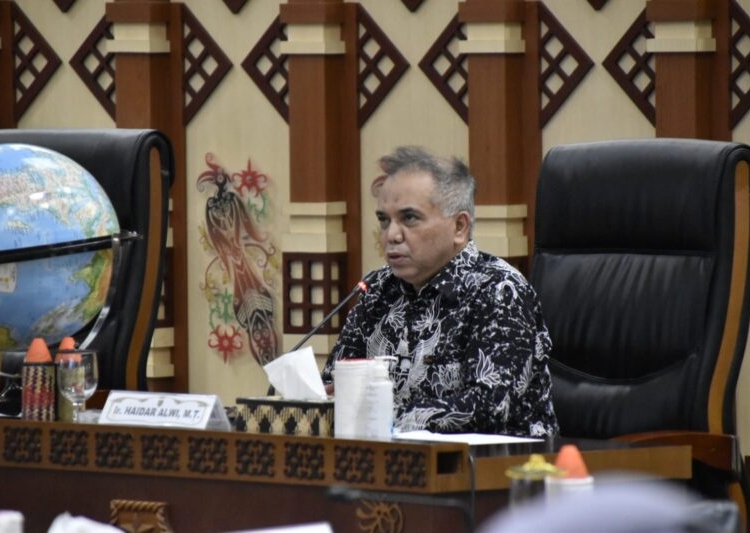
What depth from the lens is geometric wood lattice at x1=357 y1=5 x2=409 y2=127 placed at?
19.3ft

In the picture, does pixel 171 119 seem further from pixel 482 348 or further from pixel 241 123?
pixel 482 348

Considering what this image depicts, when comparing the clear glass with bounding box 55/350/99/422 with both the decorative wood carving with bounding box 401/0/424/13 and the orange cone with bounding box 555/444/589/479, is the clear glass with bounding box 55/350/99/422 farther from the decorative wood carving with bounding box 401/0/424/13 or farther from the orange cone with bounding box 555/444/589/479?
the decorative wood carving with bounding box 401/0/424/13

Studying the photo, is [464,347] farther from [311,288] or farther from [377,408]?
[311,288]

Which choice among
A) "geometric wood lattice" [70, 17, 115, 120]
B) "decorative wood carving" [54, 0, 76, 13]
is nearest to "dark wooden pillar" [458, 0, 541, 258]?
"geometric wood lattice" [70, 17, 115, 120]

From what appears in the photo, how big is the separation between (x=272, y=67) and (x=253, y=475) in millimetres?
3802

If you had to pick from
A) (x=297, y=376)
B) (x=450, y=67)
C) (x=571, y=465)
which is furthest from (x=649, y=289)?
(x=450, y=67)

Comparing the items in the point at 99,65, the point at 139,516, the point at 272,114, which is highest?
the point at 99,65

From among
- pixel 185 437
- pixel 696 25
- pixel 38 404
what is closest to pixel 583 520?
pixel 185 437

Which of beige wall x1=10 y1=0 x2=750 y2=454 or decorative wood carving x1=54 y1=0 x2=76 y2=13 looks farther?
decorative wood carving x1=54 y1=0 x2=76 y2=13

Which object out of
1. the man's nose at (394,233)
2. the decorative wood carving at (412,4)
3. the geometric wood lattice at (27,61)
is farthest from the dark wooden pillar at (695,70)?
the geometric wood lattice at (27,61)

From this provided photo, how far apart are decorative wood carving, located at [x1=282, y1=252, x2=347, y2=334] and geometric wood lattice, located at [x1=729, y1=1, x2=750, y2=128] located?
1.65 meters

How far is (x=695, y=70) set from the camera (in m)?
5.09

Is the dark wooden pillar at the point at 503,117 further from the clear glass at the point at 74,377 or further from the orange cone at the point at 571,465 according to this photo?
the orange cone at the point at 571,465

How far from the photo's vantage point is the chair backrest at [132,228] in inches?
146
